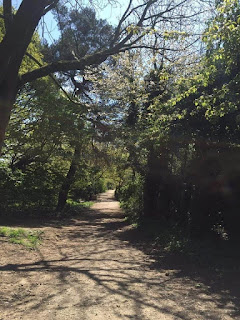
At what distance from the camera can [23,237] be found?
9680 mm

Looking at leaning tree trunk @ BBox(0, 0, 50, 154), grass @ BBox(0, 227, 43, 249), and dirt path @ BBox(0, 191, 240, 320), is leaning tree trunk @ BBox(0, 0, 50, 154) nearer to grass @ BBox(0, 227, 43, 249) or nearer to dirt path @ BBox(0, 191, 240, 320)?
dirt path @ BBox(0, 191, 240, 320)

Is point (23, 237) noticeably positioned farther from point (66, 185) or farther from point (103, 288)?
point (66, 185)

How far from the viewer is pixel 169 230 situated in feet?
35.4

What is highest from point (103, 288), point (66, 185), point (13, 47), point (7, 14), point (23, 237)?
point (7, 14)

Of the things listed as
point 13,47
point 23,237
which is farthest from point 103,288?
point 23,237

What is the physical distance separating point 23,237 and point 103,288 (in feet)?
17.1

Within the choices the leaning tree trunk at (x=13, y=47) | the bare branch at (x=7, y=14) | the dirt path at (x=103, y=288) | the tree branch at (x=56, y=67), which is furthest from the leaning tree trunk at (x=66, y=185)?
the leaning tree trunk at (x=13, y=47)

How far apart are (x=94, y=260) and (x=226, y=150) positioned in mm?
4328

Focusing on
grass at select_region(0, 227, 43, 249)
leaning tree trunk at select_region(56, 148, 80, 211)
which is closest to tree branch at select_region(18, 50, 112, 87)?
grass at select_region(0, 227, 43, 249)

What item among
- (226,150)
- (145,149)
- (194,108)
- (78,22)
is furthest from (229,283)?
(145,149)

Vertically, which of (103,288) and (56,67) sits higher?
(56,67)

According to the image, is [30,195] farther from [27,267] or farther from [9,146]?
[27,267]

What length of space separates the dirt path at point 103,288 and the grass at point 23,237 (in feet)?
1.50

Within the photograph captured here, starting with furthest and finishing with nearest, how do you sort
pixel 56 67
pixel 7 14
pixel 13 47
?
pixel 56 67 → pixel 7 14 → pixel 13 47
